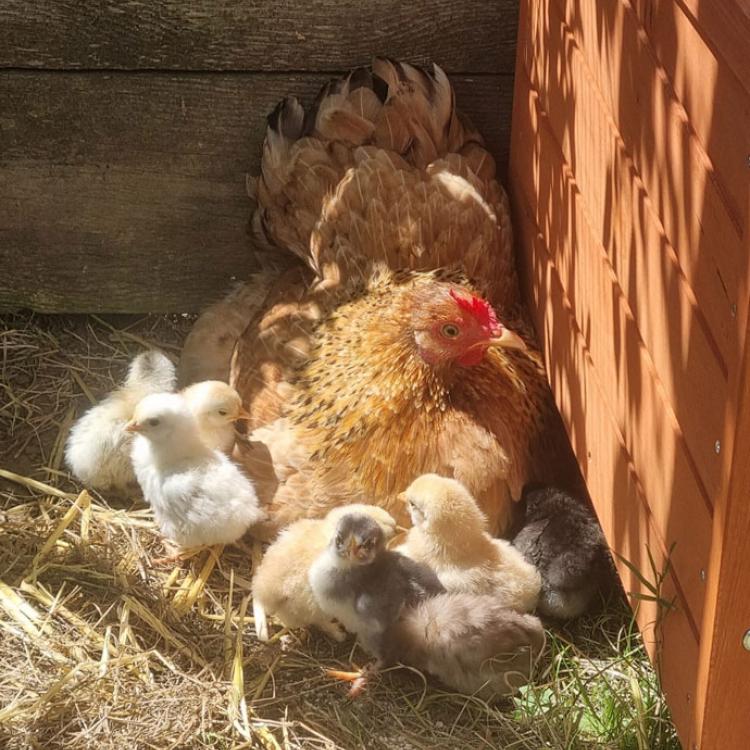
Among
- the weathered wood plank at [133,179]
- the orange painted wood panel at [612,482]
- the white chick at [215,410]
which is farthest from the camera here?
the weathered wood plank at [133,179]

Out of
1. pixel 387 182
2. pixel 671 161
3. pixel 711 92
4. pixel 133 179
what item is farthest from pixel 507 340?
pixel 133 179

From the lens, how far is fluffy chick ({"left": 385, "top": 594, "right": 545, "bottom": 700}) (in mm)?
2922

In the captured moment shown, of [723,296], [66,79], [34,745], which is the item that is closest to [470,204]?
[66,79]

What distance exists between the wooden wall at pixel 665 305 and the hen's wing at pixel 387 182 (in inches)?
14.9

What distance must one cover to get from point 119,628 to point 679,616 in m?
1.54

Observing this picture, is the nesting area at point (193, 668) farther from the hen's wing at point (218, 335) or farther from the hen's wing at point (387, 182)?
the hen's wing at point (387, 182)

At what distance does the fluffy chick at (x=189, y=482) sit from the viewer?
3.29m

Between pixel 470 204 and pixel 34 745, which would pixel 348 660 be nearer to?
pixel 34 745

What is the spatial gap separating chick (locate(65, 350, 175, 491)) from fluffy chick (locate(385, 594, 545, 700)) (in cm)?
107

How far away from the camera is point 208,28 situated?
3756 mm

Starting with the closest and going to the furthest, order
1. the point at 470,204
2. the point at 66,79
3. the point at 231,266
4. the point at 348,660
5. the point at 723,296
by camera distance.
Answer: the point at 723,296 → the point at 348,660 → the point at 470,204 → the point at 66,79 → the point at 231,266

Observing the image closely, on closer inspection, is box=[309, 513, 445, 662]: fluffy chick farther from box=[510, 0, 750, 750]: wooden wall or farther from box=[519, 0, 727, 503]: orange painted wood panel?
box=[519, 0, 727, 503]: orange painted wood panel

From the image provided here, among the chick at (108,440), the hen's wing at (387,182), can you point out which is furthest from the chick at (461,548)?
the chick at (108,440)

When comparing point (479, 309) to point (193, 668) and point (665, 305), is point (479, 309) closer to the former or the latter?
point (665, 305)
